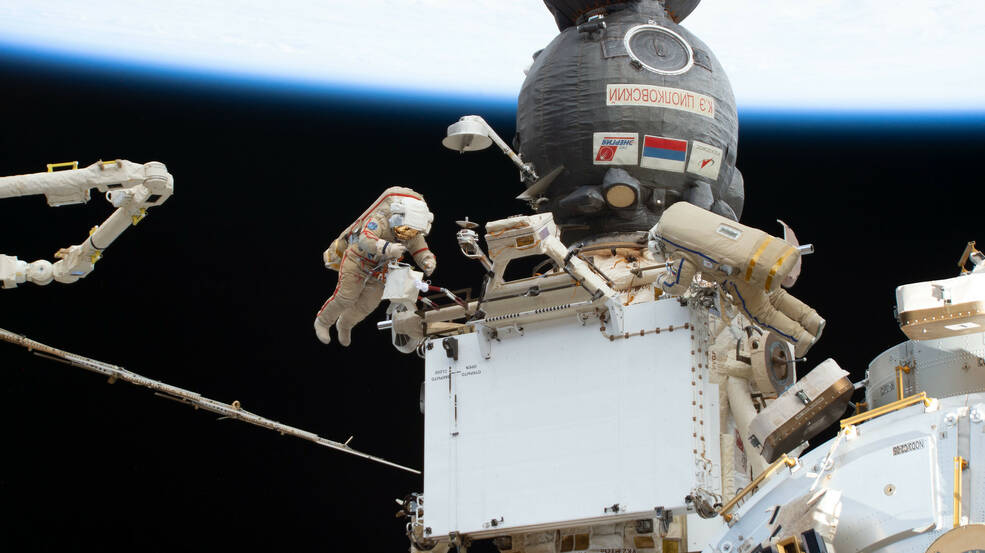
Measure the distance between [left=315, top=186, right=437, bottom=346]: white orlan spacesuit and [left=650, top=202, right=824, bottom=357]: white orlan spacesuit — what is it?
255 centimetres

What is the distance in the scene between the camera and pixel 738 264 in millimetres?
10344

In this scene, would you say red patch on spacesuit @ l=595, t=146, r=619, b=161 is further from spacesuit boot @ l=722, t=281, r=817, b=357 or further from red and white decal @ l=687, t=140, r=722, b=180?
spacesuit boot @ l=722, t=281, r=817, b=357

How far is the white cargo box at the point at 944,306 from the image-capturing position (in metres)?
8.65

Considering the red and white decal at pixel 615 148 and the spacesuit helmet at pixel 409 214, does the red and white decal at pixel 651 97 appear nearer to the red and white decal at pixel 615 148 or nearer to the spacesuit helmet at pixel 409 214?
the red and white decal at pixel 615 148

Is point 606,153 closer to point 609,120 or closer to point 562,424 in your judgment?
point 609,120

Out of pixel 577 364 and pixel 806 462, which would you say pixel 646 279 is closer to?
pixel 577 364

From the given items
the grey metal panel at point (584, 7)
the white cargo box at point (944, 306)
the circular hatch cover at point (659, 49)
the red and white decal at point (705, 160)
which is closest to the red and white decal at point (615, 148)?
the red and white decal at point (705, 160)

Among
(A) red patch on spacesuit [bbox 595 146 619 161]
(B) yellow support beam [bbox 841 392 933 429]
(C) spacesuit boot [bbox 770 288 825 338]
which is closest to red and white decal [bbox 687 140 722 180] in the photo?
(A) red patch on spacesuit [bbox 595 146 619 161]

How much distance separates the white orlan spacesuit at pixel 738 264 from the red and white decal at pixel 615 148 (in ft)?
9.28

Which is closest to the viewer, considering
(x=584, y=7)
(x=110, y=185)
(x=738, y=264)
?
(x=738, y=264)

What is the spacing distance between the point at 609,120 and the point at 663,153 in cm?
73

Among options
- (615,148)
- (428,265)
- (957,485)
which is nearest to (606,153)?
(615,148)

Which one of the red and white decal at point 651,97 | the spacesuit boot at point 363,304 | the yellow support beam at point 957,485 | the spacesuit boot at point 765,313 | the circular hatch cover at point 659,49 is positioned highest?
the circular hatch cover at point 659,49

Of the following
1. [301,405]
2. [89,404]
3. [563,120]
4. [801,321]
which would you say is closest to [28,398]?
[89,404]
